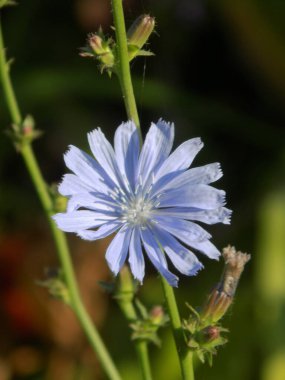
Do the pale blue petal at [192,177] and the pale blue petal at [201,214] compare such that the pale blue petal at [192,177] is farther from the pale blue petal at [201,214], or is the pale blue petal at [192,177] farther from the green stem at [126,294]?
the green stem at [126,294]

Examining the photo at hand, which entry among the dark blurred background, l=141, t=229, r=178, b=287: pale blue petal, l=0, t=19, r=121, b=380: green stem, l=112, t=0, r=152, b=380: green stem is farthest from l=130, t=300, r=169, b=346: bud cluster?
the dark blurred background

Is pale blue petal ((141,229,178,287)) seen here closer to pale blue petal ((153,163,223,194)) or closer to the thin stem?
pale blue petal ((153,163,223,194))

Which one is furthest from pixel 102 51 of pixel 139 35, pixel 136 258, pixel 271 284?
pixel 271 284

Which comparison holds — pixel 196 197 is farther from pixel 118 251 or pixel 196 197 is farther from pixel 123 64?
pixel 123 64

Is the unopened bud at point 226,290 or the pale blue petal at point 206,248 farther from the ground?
the pale blue petal at point 206,248

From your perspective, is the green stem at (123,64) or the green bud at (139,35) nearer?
the green stem at (123,64)

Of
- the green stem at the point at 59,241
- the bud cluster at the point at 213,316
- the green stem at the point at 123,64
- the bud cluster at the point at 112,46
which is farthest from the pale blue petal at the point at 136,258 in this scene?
the green stem at the point at 59,241

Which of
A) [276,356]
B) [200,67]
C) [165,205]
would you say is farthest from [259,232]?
[165,205]
